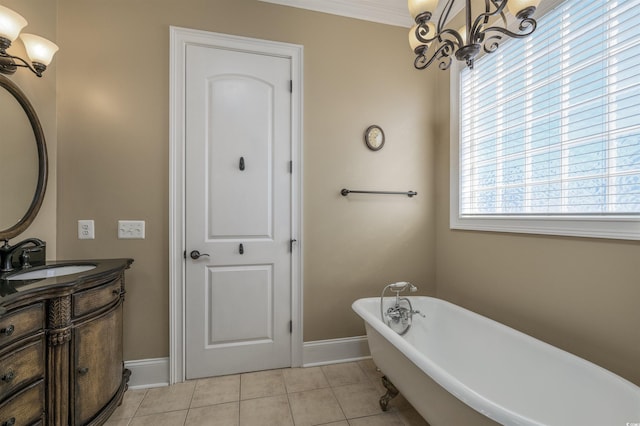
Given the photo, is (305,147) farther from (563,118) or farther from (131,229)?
(563,118)

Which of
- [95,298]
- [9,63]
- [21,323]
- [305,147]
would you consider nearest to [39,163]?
[9,63]

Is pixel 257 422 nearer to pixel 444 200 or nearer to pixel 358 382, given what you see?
pixel 358 382

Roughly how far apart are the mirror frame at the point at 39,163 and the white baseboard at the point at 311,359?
3.60 ft

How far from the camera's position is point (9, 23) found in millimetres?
1400


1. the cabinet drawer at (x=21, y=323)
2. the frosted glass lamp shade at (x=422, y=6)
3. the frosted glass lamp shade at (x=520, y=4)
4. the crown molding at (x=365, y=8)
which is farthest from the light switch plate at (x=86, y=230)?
the frosted glass lamp shade at (x=520, y=4)

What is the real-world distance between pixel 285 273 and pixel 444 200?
1.51m

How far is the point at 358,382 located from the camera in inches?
81.5

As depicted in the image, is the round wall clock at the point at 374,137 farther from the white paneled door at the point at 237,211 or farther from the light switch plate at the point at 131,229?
the light switch plate at the point at 131,229

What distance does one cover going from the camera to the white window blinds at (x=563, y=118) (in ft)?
4.39

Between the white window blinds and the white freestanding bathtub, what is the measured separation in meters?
0.75

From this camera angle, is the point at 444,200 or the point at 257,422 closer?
the point at 257,422

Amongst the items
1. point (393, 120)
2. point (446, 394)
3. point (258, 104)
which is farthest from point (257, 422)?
point (393, 120)

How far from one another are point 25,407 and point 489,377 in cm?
219

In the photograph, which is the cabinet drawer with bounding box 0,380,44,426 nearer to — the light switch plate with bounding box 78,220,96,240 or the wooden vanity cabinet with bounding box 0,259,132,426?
the wooden vanity cabinet with bounding box 0,259,132,426
